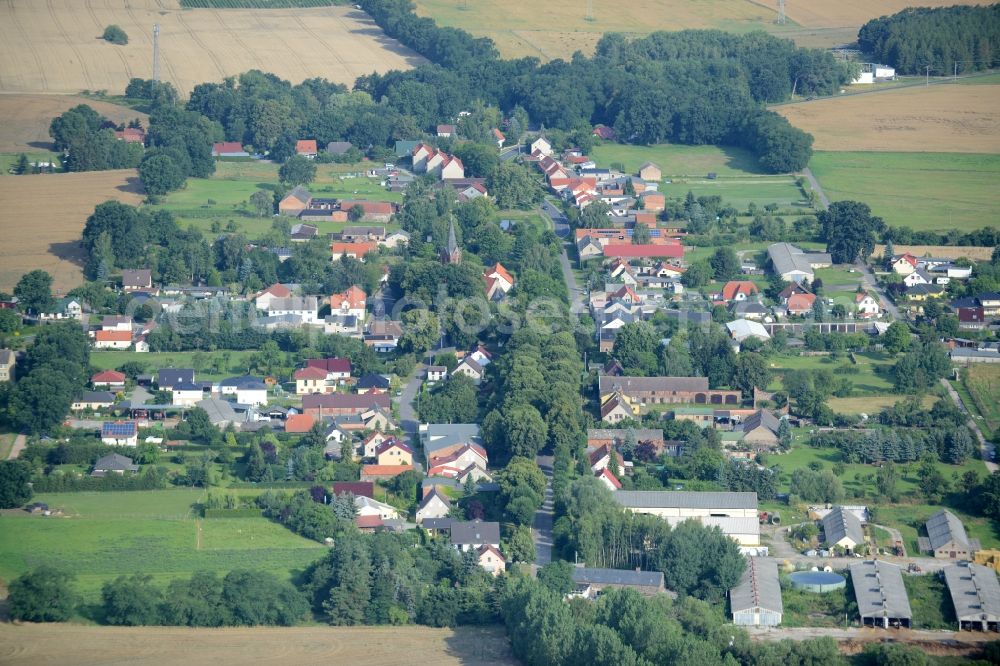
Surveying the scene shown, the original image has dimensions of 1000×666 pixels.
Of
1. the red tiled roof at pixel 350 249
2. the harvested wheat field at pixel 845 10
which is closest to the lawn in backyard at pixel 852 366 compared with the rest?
the red tiled roof at pixel 350 249

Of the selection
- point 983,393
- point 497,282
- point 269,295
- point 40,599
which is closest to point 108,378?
point 269,295

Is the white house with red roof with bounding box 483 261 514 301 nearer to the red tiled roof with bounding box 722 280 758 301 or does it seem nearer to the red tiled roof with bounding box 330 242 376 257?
the red tiled roof with bounding box 330 242 376 257

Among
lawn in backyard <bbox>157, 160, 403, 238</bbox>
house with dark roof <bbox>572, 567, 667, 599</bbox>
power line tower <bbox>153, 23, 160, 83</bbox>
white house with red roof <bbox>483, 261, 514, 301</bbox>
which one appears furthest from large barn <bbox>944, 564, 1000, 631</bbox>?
power line tower <bbox>153, 23, 160, 83</bbox>

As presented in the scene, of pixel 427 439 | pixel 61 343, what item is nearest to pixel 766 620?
Result: pixel 427 439

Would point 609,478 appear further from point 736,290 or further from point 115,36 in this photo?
point 115,36

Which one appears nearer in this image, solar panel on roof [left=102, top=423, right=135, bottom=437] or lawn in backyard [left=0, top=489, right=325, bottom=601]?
lawn in backyard [left=0, top=489, right=325, bottom=601]

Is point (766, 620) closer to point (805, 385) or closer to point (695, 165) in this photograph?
point (805, 385)

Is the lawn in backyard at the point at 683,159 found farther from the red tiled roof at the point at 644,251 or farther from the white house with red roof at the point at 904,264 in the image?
the white house with red roof at the point at 904,264
